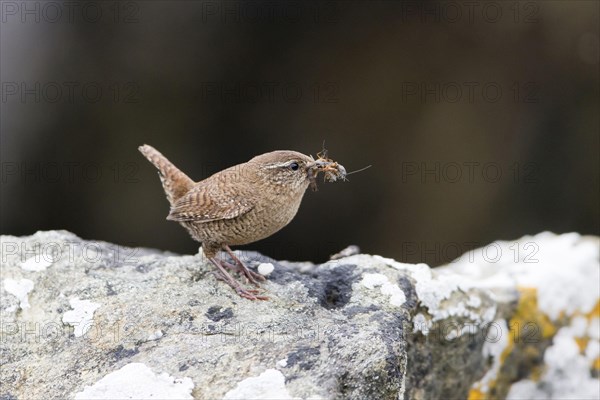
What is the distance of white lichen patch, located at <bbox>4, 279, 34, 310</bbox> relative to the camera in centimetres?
422

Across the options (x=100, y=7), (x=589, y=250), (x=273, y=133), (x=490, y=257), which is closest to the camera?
(x=589, y=250)

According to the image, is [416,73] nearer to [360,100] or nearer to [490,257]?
[360,100]

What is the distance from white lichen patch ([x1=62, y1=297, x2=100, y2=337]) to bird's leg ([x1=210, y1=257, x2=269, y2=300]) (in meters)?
0.80

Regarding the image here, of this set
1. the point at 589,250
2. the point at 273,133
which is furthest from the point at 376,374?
the point at 273,133

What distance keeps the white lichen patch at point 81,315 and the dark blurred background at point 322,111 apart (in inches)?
176

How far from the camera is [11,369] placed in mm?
3729

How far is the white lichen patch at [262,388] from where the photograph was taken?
127 inches

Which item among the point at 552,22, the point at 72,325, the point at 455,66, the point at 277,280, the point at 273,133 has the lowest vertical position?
the point at 72,325

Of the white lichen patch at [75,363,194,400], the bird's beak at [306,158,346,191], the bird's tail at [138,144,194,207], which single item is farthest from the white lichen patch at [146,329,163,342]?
the bird's tail at [138,144,194,207]

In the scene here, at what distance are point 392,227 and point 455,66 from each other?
2151mm

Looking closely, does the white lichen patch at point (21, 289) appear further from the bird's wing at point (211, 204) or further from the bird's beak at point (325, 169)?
the bird's beak at point (325, 169)

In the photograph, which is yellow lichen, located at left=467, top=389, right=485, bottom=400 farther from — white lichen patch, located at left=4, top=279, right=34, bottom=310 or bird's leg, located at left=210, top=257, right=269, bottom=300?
white lichen patch, located at left=4, top=279, right=34, bottom=310

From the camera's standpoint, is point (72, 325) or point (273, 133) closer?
point (72, 325)

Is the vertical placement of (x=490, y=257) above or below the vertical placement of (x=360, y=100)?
below
